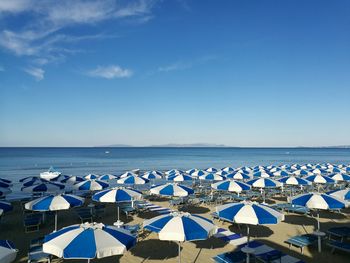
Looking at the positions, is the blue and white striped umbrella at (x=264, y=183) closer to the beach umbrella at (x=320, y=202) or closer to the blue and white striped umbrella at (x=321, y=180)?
the blue and white striped umbrella at (x=321, y=180)

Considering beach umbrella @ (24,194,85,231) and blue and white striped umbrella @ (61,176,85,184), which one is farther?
blue and white striped umbrella @ (61,176,85,184)

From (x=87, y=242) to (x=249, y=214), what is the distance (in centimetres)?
425

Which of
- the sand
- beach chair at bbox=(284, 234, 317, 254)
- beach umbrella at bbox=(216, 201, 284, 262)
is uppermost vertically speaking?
beach umbrella at bbox=(216, 201, 284, 262)

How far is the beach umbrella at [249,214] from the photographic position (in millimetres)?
7398

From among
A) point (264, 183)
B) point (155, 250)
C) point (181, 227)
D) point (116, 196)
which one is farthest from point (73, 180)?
point (181, 227)

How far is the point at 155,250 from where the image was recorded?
9727mm

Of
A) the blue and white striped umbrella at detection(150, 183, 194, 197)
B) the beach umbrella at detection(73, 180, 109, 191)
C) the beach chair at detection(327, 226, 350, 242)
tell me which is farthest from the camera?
the beach umbrella at detection(73, 180, 109, 191)

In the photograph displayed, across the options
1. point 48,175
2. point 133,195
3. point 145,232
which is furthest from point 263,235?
point 48,175

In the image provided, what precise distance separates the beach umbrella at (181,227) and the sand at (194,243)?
2425 mm

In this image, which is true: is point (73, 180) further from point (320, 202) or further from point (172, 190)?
point (320, 202)

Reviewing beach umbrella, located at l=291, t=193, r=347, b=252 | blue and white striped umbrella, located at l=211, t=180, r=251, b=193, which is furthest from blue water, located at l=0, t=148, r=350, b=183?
beach umbrella, located at l=291, t=193, r=347, b=252

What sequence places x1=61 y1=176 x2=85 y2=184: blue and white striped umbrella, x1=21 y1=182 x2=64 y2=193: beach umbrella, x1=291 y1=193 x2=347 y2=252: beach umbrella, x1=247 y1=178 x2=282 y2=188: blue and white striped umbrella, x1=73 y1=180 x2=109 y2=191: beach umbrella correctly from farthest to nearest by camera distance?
1. x1=61 y1=176 x2=85 y2=184: blue and white striped umbrella
2. x1=247 y1=178 x2=282 y2=188: blue and white striped umbrella
3. x1=73 y1=180 x2=109 y2=191: beach umbrella
4. x1=21 y1=182 x2=64 y2=193: beach umbrella
5. x1=291 y1=193 x2=347 y2=252: beach umbrella

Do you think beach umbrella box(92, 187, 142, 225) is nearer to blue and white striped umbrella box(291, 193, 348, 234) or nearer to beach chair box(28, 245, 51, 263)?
beach chair box(28, 245, 51, 263)

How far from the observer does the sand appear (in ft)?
29.9
